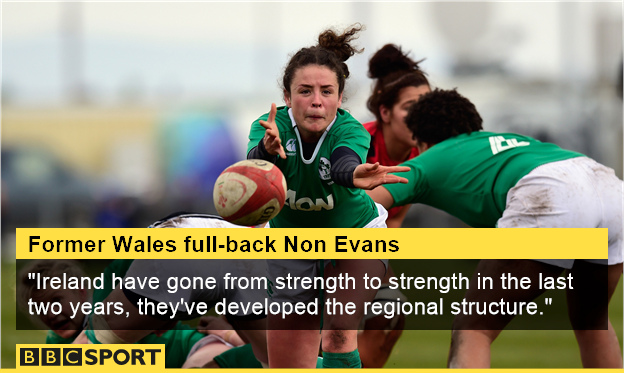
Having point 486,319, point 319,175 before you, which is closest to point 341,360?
point 486,319

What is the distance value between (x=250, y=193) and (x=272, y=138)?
0.40 meters

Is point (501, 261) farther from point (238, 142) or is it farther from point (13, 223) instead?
point (13, 223)

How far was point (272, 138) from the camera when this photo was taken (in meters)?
3.80

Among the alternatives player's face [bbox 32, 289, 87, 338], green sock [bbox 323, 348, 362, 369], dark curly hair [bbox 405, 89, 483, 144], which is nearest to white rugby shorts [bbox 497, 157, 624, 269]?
dark curly hair [bbox 405, 89, 483, 144]

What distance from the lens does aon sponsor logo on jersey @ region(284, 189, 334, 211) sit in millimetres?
4051

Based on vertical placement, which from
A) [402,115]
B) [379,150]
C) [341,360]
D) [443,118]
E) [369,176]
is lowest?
[341,360]

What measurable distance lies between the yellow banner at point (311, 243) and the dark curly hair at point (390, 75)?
1664 millimetres

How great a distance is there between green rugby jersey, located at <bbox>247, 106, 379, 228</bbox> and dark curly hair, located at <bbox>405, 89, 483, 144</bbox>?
2.69ft

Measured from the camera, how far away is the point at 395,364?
6.15 metres

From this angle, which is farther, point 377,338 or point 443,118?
point 377,338

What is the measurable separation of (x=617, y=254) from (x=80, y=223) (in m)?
14.8

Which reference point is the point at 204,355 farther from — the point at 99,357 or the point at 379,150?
the point at 379,150

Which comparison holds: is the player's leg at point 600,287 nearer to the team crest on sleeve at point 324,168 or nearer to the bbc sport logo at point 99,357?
the team crest on sleeve at point 324,168

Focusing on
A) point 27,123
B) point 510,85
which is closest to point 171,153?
point 27,123
